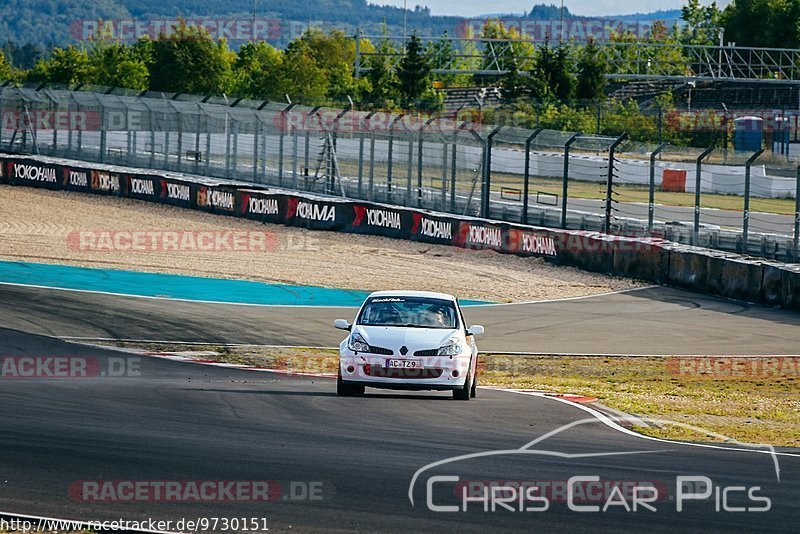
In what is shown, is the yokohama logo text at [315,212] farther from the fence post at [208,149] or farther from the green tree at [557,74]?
the green tree at [557,74]

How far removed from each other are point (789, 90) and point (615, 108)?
1998 centimetres

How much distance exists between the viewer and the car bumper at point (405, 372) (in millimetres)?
13500

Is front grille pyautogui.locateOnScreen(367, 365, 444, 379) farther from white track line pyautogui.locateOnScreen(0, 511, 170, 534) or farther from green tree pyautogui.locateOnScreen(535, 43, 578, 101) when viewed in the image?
green tree pyautogui.locateOnScreen(535, 43, 578, 101)

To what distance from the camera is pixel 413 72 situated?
63.4 m

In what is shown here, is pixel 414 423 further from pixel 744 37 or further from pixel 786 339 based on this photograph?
pixel 744 37

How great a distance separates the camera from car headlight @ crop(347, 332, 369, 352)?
13.6 meters

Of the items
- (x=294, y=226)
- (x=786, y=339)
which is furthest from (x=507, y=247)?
(x=786, y=339)

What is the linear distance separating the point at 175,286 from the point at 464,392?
40.2ft

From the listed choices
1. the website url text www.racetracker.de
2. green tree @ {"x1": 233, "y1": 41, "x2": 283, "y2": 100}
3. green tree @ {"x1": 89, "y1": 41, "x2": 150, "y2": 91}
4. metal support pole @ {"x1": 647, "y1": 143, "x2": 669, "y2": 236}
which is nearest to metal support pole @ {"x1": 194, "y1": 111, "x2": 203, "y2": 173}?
metal support pole @ {"x1": 647, "y1": 143, "x2": 669, "y2": 236}

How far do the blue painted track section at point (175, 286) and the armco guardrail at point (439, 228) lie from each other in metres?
4.38

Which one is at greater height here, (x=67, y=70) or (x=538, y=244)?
(x=67, y=70)

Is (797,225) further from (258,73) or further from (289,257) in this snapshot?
(258,73)

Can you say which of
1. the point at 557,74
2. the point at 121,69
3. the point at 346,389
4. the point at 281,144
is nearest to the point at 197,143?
the point at 281,144

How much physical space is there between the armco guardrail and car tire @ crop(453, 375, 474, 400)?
10.9 meters
